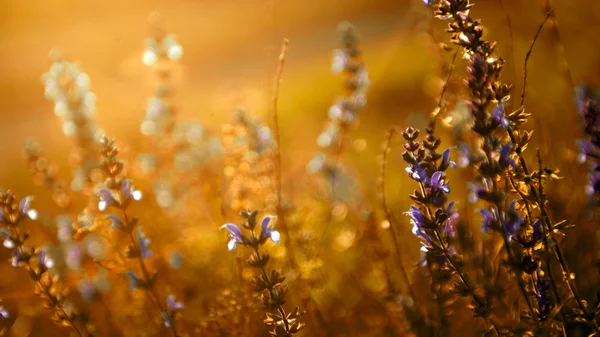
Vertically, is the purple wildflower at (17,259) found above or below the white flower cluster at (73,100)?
below

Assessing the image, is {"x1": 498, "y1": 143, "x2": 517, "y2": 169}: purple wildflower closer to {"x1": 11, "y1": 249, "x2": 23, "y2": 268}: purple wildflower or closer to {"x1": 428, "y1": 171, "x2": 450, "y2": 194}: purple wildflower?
{"x1": 428, "y1": 171, "x2": 450, "y2": 194}: purple wildflower

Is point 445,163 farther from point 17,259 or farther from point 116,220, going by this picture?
point 17,259

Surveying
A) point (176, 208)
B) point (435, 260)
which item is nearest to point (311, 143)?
point (176, 208)

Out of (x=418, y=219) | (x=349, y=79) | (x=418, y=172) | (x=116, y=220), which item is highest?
(x=349, y=79)

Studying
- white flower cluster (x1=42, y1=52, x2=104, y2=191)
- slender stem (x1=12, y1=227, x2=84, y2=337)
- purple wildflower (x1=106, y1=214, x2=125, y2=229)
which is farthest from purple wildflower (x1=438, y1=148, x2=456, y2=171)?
white flower cluster (x1=42, y1=52, x2=104, y2=191)

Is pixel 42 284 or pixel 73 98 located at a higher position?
pixel 73 98

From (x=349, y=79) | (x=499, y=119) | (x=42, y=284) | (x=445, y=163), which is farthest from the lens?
(x=349, y=79)

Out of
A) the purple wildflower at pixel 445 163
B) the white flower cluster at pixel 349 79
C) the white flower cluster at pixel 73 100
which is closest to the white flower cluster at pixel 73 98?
the white flower cluster at pixel 73 100

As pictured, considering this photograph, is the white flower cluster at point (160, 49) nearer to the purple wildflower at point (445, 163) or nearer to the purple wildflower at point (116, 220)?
the purple wildflower at point (116, 220)

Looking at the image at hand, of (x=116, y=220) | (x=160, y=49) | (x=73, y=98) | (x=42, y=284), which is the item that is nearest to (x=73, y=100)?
(x=73, y=98)

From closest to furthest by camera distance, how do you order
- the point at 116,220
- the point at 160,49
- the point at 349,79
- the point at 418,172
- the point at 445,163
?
the point at 418,172
the point at 445,163
the point at 116,220
the point at 349,79
the point at 160,49

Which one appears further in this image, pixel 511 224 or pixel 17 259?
pixel 17 259

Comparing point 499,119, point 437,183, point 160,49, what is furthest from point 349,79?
point 499,119
